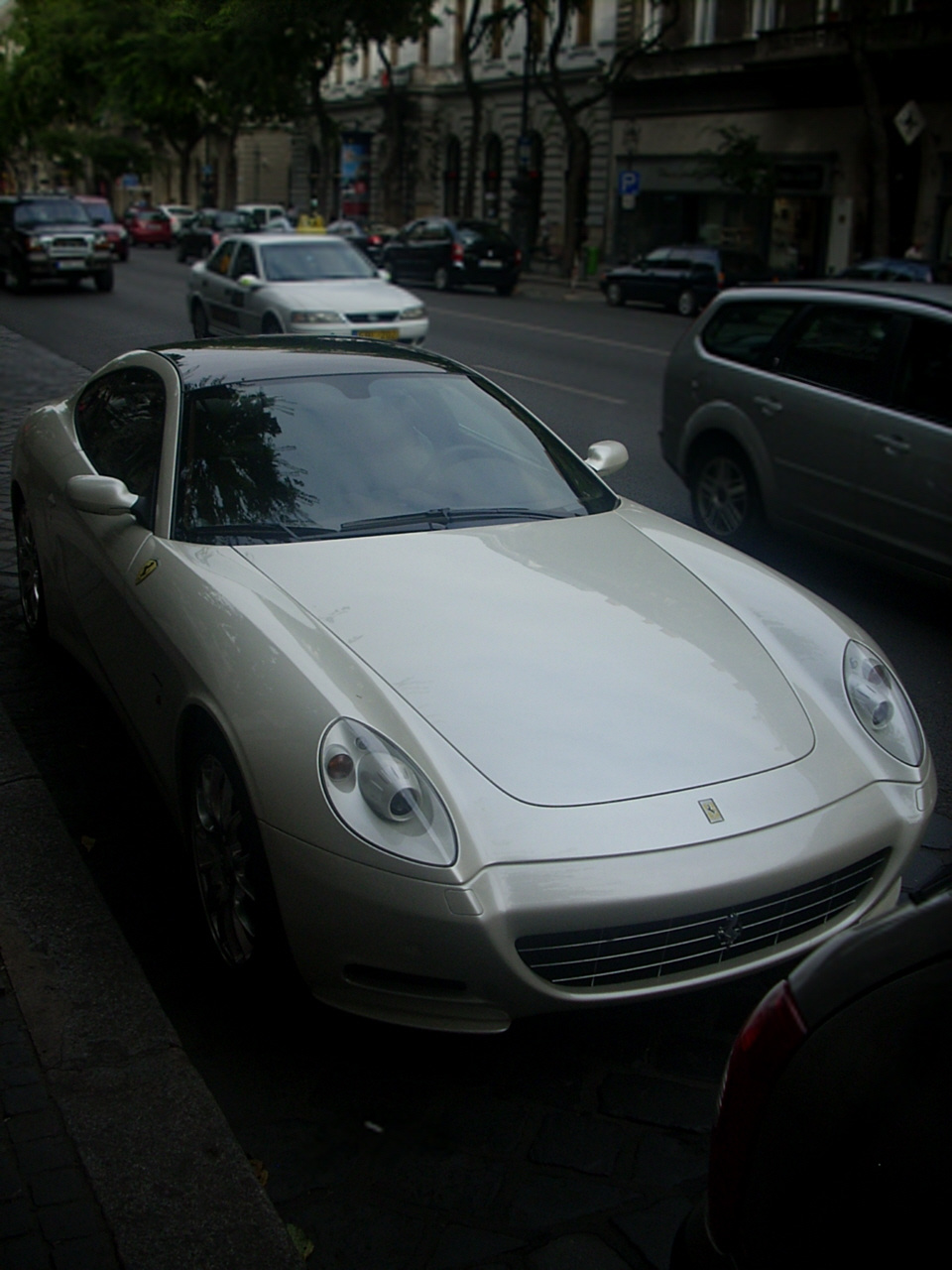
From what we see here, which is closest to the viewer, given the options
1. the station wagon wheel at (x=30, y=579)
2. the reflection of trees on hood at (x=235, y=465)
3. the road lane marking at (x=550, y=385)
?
the reflection of trees on hood at (x=235, y=465)

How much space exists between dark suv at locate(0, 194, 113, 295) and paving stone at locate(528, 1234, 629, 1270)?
26.1 metres

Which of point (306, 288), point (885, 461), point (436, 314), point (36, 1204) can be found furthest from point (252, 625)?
point (436, 314)

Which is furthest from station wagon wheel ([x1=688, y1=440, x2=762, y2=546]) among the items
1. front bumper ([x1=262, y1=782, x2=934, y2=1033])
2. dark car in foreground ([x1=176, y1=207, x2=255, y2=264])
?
dark car in foreground ([x1=176, y1=207, x2=255, y2=264])

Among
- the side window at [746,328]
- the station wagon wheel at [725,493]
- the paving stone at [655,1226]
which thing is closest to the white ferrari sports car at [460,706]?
the paving stone at [655,1226]

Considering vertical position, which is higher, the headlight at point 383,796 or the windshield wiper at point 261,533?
the windshield wiper at point 261,533

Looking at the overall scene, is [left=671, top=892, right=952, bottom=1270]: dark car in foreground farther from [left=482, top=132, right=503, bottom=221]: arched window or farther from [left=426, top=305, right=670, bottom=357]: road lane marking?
[left=482, top=132, right=503, bottom=221]: arched window

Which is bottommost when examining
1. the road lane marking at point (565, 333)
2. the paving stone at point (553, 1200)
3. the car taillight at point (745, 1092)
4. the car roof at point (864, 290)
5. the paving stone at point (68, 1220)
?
the road lane marking at point (565, 333)

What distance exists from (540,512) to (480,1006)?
1907 millimetres

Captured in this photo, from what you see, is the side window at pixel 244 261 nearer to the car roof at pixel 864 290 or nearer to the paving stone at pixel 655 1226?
the car roof at pixel 864 290

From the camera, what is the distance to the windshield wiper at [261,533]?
4.09 m

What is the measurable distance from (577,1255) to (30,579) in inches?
163

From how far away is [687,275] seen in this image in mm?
29578

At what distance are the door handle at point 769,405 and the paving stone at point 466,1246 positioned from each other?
570 cm

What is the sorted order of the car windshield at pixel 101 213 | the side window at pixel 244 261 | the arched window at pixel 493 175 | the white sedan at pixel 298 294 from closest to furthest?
the white sedan at pixel 298 294
the side window at pixel 244 261
the car windshield at pixel 101 213
the arched window at pixel 493 175
